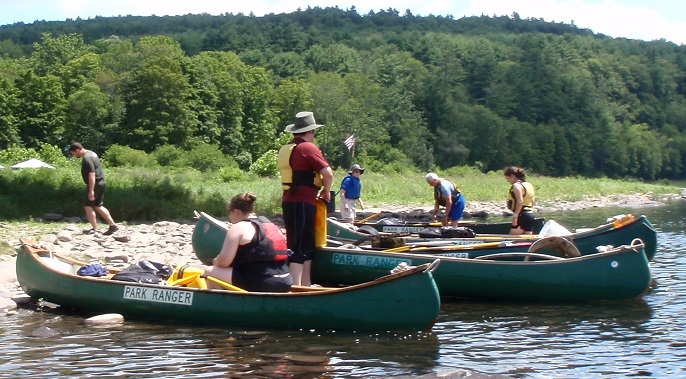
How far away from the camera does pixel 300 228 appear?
409 inches

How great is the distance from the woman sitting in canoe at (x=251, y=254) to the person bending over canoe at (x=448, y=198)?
22.0 feet

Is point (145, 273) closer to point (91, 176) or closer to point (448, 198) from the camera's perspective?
point (91, 176)

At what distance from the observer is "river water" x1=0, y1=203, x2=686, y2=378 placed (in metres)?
7.91

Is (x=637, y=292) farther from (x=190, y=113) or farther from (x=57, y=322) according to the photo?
(x=190, y=113)

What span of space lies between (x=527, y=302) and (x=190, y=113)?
5889cm

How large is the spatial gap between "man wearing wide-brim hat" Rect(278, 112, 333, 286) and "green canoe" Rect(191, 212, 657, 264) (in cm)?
220

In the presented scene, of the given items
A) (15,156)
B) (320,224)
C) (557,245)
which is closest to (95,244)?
(320,224)

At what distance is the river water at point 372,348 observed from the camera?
7.91 m

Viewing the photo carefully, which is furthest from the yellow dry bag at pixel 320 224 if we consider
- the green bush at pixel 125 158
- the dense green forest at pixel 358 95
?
the dense green forest at pixel 358 95

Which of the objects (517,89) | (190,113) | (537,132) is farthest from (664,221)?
(517,89)

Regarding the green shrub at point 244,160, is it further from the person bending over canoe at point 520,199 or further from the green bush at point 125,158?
the person bending over canoe at point 520,199

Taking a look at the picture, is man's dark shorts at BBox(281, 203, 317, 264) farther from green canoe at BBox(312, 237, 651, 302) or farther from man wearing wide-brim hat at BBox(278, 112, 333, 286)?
green canoe at BBox(312, 237, 651, 302)

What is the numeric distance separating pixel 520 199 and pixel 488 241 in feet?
3.25

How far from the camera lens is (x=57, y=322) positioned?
9969 millimetres
